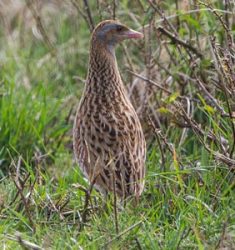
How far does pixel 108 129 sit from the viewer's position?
590cm

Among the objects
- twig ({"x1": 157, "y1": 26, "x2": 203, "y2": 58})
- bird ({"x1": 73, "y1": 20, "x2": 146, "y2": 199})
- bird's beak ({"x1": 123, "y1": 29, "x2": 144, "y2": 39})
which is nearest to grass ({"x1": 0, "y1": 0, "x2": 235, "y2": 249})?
twig ({"x1": 157, "y1": 26, "x2": 203, "y2": 58})

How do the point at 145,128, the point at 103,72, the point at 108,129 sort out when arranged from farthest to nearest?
the point at 145,128 < the point at 103,72 < the point at 108,129

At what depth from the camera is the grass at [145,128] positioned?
5.20 m

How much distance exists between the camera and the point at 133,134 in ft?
19.4

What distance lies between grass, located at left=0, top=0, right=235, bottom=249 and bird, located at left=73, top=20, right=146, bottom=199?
13 centimetres

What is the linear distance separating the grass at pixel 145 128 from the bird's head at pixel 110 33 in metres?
0.31

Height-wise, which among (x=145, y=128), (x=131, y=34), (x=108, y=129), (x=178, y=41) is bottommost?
(x=145, y=128)

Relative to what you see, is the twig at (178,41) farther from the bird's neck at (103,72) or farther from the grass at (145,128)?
the bird's neck at (103,72)

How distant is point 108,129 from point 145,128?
1313 mm

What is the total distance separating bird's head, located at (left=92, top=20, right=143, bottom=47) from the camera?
623 cm

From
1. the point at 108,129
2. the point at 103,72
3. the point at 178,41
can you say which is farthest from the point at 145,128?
the point at 108,129

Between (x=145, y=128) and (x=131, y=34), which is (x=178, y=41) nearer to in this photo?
(x=131, y=34)

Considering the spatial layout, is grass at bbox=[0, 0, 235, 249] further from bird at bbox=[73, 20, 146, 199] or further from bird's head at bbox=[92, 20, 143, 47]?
bird's head at bbox=[92, 20, 143, 47]

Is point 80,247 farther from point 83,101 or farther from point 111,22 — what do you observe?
point 111,22
